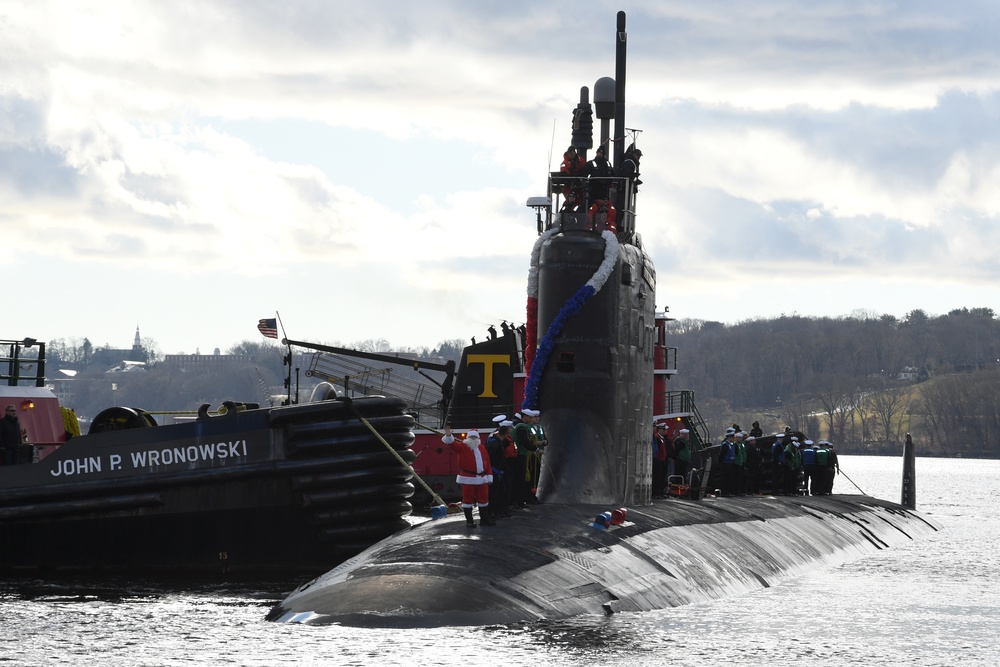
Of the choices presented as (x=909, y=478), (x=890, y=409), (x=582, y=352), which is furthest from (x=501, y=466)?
(x=890, y=409)

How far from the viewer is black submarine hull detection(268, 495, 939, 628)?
1516cm

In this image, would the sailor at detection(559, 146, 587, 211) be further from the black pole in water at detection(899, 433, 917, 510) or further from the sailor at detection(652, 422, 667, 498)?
the black pole in water at detection(899, 433, 917, 510)

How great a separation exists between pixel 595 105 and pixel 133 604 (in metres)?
Answer: 10.2

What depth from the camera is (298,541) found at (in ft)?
79.3

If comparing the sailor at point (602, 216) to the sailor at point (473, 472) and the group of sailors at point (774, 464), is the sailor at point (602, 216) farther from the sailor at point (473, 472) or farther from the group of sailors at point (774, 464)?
the group of sailors at point (774, 464)

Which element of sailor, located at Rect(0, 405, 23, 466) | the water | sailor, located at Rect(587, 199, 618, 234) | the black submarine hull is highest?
sailor, located at Rect(587, 199, 618, 234)

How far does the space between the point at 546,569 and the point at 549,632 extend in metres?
1.39

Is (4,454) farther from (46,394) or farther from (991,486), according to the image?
(991,486)

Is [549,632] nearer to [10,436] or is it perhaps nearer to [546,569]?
[546,569]

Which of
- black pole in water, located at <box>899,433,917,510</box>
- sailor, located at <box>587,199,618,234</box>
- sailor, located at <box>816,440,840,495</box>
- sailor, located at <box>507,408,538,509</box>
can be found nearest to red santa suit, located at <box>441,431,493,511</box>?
sailor, located at <box>507,408,538,509</box>

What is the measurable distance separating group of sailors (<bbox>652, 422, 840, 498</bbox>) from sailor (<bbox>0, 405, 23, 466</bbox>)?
1094 centimetres

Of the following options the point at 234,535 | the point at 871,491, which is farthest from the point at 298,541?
the point at 871,491

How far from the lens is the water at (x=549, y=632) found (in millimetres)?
14758

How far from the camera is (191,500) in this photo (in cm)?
2411
